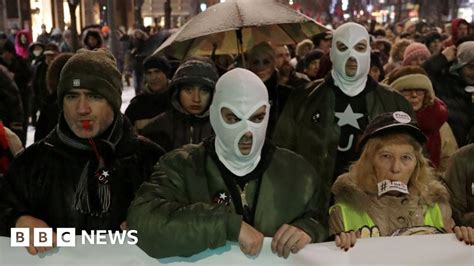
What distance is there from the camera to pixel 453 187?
3492mm

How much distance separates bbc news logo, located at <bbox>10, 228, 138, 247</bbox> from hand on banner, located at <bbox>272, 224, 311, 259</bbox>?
59 centimetres

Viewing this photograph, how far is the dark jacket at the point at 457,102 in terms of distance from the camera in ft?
20.4

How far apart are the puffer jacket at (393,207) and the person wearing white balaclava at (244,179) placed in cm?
23

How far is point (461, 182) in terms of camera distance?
3.49 meters

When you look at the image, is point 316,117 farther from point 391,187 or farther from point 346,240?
point 346,240

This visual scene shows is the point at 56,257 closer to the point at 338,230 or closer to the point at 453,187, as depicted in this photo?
the point at 338,230

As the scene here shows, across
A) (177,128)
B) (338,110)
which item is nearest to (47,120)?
(177,128)

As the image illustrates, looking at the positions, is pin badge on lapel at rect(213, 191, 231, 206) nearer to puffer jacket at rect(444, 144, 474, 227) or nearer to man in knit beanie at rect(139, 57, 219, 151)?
puffer jacket at rect(444, 144, 474, 227)

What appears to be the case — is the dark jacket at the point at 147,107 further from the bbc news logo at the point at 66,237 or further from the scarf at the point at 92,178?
the bbc news logo at the point at 66,237

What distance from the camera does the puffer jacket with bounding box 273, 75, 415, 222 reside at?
4.46 m

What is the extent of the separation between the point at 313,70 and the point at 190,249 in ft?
19.7

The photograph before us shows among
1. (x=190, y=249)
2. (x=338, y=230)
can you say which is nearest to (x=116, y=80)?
(x=190, y=249)

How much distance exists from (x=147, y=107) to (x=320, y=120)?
1838mm

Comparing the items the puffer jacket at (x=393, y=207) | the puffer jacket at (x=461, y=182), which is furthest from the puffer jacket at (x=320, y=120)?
the puffer jacket at (x=393, y=207)
